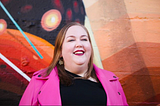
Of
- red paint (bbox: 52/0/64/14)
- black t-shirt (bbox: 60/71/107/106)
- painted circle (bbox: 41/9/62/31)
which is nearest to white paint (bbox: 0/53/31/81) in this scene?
painted circle (bbox: 41/9/62/31)

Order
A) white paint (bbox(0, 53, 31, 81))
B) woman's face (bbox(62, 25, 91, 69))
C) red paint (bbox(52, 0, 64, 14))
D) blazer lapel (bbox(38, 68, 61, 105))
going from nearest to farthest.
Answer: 1. blazer lapel (bbox(38, 68, 61, 105))
2. woman's face (bbox(62, 25, 91, 69))
3. white paint (bbox(0, 53, 31, 81))
4. red paint (bbox(52, 0, 64, 14))

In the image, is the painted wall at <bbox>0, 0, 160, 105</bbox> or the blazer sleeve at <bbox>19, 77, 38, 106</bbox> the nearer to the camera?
the blazer sleeve at <bbox>19, 77, 38, 106</bbox>

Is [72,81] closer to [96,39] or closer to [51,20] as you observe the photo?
[96,39]

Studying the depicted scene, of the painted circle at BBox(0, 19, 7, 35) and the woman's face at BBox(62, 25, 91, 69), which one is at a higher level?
the painted circle at BBox(0, 19, 7, 35)

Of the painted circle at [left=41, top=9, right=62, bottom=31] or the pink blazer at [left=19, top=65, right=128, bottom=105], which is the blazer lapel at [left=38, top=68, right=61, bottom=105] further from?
the painted circle at [left=41, top=9, right=62, bottom=31]

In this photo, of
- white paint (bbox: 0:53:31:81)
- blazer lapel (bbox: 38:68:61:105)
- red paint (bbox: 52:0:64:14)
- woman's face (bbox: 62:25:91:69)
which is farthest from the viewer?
red paint (bbox: 52:0:64:14)

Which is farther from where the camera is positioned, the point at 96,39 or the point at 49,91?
the point at 96,39

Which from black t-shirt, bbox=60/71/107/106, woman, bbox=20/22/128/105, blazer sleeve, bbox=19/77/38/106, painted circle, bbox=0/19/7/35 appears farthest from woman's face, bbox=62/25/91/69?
painted circle, bbox=0/19/7/35

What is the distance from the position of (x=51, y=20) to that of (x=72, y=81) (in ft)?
3.90

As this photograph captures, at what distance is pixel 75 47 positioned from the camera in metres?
1.50

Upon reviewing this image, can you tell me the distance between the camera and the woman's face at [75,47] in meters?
1.50

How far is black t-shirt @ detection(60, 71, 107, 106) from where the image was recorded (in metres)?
1.34

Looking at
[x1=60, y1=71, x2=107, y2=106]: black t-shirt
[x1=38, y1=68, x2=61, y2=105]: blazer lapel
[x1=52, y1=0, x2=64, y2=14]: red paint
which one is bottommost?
[x1=60, y1=71, x2=107, y2=106]: black t-shirt

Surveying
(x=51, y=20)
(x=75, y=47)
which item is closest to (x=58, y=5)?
(x=51, y=20)
